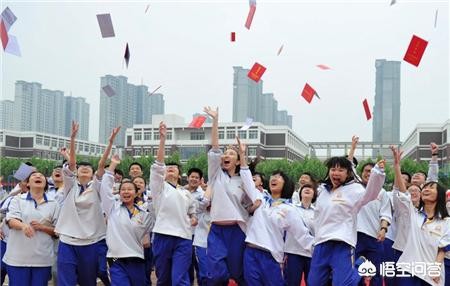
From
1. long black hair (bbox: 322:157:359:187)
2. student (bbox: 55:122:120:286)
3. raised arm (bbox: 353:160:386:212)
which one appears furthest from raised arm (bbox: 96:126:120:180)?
raised arm (bbox: 353:160:386:212)

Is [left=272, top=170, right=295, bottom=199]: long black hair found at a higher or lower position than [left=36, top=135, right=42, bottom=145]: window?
lower

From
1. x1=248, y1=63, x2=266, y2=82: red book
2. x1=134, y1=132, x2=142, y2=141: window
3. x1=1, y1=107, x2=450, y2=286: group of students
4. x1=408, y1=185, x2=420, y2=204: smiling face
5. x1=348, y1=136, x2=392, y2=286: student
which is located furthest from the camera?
x1=134, y1=132, x2=142, y2=141: window

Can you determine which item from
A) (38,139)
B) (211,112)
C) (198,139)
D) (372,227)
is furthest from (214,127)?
(38,139)

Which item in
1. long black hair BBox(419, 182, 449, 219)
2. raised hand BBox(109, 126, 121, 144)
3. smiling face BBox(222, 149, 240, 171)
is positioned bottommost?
long black hair BBox(419, 182, 449, 219)

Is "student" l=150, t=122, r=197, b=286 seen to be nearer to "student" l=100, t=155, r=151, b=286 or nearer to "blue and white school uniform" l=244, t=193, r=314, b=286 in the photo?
"student" l=100, t=155, r=151, b=286

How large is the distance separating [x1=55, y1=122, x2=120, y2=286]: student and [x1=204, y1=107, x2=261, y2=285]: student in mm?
1178

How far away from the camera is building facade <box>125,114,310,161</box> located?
7981cm

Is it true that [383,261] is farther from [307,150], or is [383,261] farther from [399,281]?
[307,150]

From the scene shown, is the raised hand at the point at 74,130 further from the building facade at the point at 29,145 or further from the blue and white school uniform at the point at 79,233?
the building facade at the point at 29,145

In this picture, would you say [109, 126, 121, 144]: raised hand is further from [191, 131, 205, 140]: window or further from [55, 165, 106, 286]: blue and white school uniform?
[191, 131, 205, 140]: window

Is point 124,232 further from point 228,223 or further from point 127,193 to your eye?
point 228,223

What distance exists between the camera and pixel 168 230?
5.56 metres

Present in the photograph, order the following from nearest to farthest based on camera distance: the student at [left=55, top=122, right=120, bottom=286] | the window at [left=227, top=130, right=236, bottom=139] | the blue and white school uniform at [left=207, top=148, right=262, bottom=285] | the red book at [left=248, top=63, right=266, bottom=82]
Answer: the blue and white school uniform at [left=207, top=148, right=262, bottom=285] → the student at [left=55, top=122, right=120, bottom=286] → the red book at [left=248, top=63, right=266, bottom=82] → the window at [left=227, top=130, right=236, bottom=139]

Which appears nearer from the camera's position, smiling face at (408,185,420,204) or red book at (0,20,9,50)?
smiling face at (408,185,420,204)
